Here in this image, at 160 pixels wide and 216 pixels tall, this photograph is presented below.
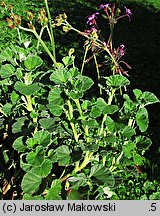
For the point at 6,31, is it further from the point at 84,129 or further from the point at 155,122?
the point at 84,129

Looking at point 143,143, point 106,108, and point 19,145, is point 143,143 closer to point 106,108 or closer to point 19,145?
point 106,108

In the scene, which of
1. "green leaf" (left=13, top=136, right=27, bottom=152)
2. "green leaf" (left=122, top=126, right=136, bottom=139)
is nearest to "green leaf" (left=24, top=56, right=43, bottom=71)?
"green leaf" (left=13, top=136, right=27, bottom=152)

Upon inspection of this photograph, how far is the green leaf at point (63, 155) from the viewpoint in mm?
2002

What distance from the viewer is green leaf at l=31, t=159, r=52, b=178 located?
187 cm

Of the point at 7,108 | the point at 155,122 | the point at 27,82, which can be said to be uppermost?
the point at 27,82

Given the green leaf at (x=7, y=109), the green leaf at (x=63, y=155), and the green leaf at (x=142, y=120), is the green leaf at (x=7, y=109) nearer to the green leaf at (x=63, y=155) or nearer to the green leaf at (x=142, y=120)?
the green leaf at (x=63, y=155)

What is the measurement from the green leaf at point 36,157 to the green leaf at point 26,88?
10.7 inches

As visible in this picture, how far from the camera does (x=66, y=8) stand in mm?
7051

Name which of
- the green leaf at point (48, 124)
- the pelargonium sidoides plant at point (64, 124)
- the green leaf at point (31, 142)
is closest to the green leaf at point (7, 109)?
the pelargonium sidoides plant at point (64, 124)

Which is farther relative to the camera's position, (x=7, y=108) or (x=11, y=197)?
(x=11, y=197)

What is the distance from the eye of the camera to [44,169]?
1.88m

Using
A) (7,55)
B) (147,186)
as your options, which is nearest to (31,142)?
(7,55)
